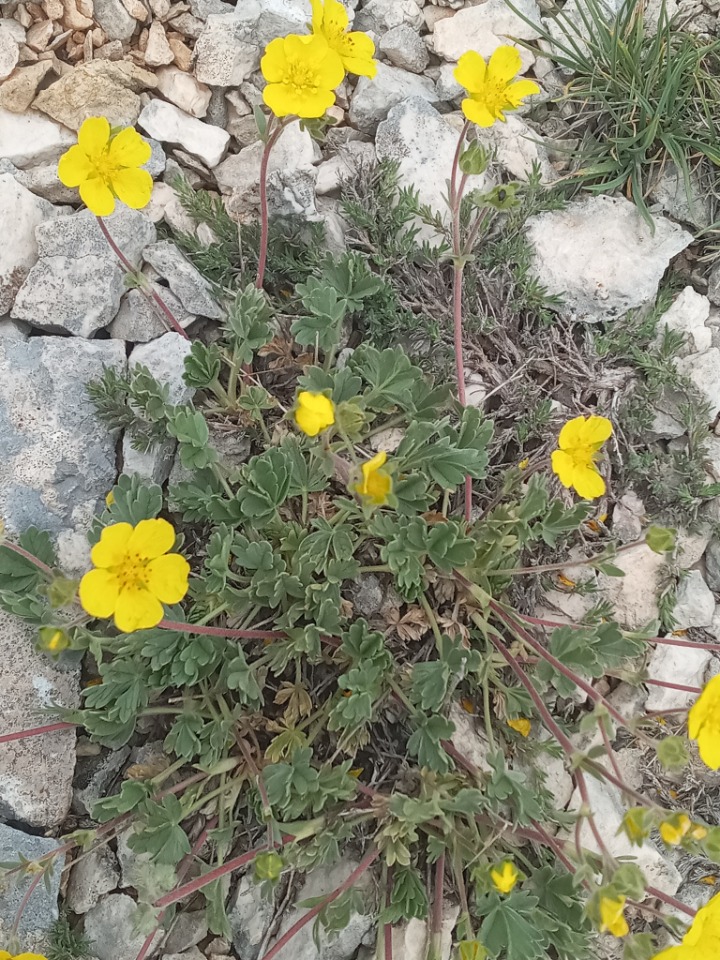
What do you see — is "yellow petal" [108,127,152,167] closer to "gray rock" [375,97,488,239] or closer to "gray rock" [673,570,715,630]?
"gray rock" [375,97,488,239]

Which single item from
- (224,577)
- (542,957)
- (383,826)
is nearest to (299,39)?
(224,577)

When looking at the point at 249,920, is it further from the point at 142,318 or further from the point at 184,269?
the point at 184,269

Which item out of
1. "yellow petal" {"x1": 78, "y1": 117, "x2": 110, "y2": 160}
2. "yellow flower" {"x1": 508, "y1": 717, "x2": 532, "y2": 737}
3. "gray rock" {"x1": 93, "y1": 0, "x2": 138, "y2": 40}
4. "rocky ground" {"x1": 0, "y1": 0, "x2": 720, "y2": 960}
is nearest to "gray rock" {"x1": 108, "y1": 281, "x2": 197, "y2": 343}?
"rocky ground" {"x1": 0, "y1": 0, "x2": 720, "y2": 960}

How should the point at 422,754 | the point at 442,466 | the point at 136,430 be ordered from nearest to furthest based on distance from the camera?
the point at 422,754 → the point at 442,466 → the point at 136,430

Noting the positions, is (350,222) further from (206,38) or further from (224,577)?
(224,577)

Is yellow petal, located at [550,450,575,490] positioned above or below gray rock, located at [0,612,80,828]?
above
